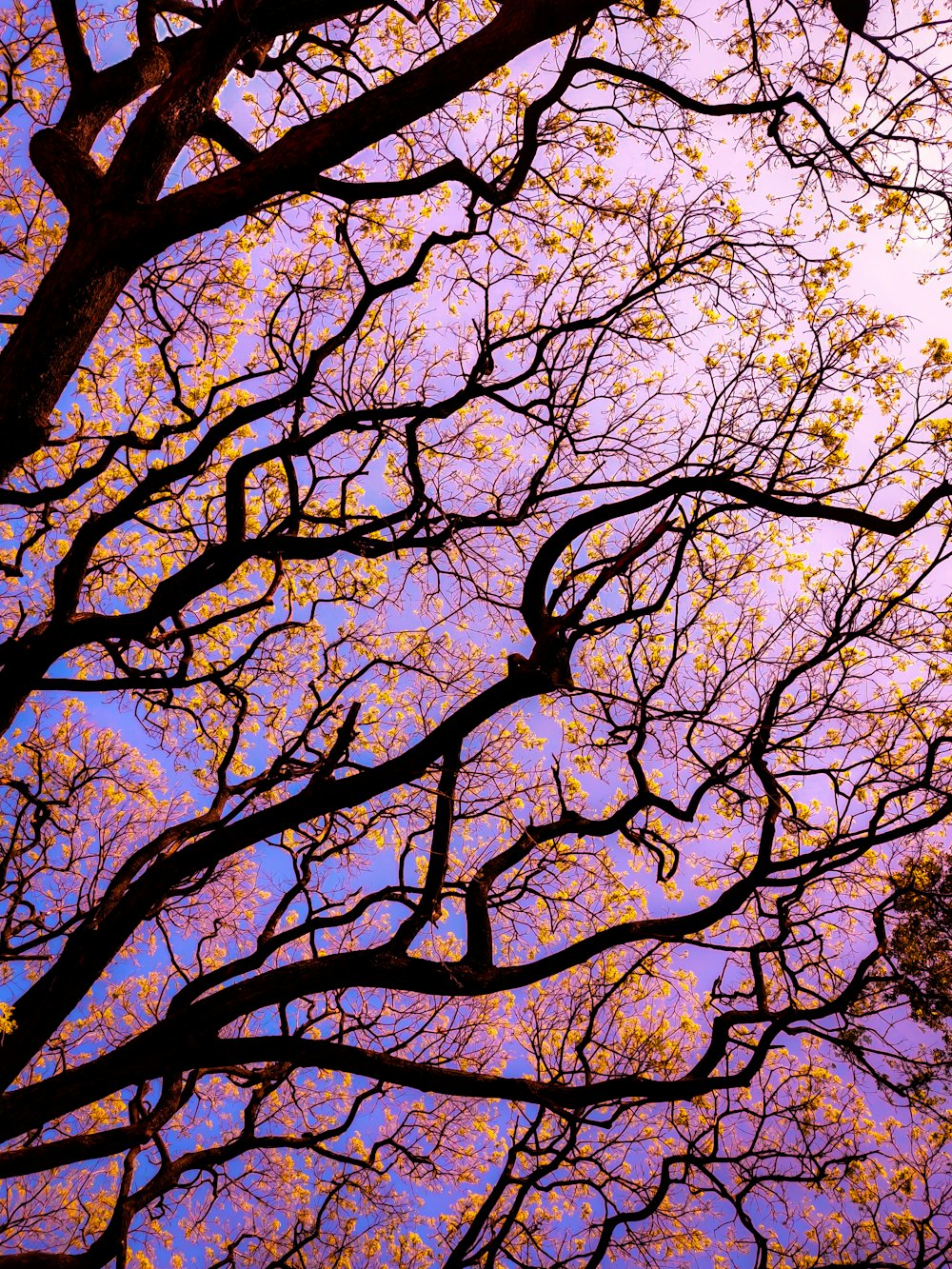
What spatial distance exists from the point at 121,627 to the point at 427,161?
4.71 metres

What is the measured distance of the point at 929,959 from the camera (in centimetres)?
689

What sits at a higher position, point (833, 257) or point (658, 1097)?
point (833, 257)

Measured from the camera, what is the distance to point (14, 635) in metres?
5.70

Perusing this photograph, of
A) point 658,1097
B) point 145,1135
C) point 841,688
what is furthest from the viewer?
point 841,688

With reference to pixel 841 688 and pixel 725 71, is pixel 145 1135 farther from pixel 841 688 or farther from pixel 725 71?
pixel 725 71

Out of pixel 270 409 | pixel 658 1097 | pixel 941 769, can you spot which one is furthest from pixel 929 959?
pixel 270 409

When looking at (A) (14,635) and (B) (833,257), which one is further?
(B) (833,257)

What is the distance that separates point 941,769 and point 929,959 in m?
1.97

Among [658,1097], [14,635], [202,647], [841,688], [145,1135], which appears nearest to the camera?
[658,1097]

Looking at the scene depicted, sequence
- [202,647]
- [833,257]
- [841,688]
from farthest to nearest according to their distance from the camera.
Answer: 1. [202,647]
2. [833,257]
3. [841,688]

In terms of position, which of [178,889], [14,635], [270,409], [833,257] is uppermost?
[833,257]

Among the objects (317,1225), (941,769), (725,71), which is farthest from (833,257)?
(317,1225)

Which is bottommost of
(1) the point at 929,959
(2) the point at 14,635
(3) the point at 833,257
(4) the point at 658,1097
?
(4) the point at 658,1097

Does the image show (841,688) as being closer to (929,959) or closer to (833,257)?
(929,959)
